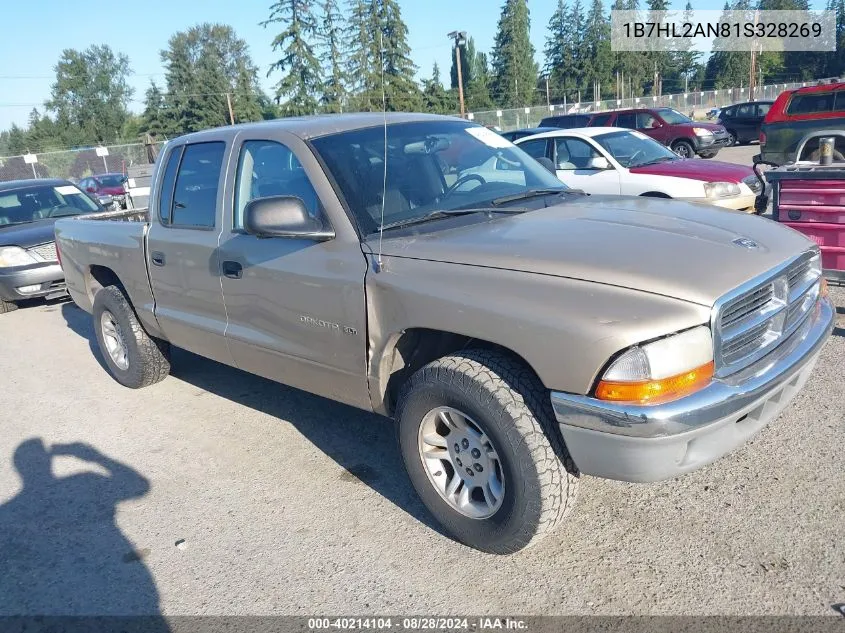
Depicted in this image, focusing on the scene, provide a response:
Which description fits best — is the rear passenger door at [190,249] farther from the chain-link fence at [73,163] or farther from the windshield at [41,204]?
the chain-link fence at [73,163]

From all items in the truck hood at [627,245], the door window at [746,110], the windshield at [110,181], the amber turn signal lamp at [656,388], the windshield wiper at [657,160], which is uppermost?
the door window at [746,110]

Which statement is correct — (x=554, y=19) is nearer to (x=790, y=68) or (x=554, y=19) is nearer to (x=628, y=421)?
(x=790, y=68)

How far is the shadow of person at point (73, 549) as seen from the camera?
9.62ft

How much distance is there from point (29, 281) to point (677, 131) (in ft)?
57.0

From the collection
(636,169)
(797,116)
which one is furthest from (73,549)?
(797,116)

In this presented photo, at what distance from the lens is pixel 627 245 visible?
2771 mm

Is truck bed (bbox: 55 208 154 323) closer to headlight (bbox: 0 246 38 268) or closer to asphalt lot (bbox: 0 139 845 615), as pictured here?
asphalt lot (bbox: 0 139 845 615)

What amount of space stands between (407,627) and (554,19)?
82.2 meters

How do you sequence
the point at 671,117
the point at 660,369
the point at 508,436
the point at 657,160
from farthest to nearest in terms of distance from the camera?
the point at 671,117, the point at 657,160, the point at 508,436, the point at 660,369

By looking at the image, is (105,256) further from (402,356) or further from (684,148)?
(684,148)

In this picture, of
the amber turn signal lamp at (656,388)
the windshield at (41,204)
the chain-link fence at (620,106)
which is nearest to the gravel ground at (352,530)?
the amber turn signal lamp at (656,388)

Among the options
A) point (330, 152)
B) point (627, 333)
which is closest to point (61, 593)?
point (330, 152)

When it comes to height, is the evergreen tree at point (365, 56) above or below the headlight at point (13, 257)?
above

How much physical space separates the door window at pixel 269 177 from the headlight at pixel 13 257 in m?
5.78
